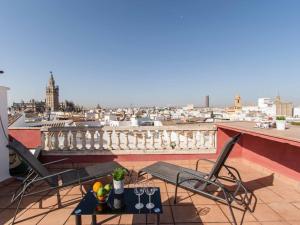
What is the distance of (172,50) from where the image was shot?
1494cm

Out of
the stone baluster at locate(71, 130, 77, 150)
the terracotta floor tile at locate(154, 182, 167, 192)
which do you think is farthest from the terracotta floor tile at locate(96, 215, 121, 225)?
the stone baluster at locate(71, 130, 77, 150)

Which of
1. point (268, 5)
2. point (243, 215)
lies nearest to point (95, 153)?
point (243, 215)

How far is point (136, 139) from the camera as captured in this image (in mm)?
4793

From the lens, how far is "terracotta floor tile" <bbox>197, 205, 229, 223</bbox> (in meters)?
2.40

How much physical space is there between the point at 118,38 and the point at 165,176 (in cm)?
952

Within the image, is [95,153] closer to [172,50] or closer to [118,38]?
[118,38]

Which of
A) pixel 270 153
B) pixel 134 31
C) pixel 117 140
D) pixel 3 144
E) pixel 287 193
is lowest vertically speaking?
pixel 287 193

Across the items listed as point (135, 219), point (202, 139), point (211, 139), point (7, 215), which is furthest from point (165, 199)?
point (211, 139)

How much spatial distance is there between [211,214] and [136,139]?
263 cm

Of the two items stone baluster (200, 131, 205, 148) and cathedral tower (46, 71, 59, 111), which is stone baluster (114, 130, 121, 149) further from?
cathedral tower (46, 71, 59, 111)

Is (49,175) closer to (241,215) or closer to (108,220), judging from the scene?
(108,220)

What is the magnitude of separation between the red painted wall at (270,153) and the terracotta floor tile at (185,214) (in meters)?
1.57

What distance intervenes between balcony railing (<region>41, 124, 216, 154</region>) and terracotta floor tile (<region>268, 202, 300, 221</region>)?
2.18 metres

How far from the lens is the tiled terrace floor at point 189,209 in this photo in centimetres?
238
